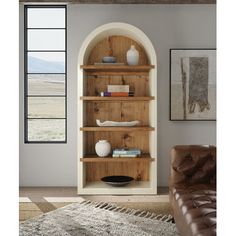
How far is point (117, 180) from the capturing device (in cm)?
448

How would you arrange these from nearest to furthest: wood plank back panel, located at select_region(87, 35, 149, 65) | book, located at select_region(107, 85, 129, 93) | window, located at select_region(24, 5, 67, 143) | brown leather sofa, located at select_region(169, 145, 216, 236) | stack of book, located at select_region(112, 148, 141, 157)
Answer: brown leather sofa, located at select_region(169, 145, 216, 236) < stack of book, located at select_region(112, 148, 141, 157) < book, located at select_region(107, 85, 129, 93) < wood plank back panel, located at select_region(87, 35, 149, 65) < window, located at select_region(24, 5, 67, 143)

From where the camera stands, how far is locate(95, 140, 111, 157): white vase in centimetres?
440

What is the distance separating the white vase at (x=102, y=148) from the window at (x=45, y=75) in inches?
24.6

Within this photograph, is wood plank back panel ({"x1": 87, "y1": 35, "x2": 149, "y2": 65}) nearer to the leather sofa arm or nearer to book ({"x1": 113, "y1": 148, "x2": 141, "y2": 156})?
book ({"x1": 113, "y1": 148, "x2": 141, "y2": 156})

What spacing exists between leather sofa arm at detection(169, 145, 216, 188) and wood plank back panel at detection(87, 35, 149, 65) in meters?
1.87

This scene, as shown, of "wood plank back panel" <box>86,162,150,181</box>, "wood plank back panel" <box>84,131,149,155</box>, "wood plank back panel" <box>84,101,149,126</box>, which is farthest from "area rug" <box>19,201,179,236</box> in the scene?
"wood plank back panel" <box>84,101,149,126</box>

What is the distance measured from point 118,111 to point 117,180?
903 millimetres

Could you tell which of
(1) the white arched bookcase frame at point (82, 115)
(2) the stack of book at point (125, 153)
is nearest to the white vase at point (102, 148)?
(2) the stack of book at point (125, 153)

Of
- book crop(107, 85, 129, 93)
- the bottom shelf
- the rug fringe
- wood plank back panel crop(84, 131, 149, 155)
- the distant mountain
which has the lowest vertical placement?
the rug fringe

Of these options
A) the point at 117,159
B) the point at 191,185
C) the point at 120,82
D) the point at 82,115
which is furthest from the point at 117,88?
the point at 191,185

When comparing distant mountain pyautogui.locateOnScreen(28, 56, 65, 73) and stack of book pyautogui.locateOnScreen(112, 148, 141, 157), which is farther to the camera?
distant mountain pyautogui.locateOnScreen(28, 56, 65, 73)

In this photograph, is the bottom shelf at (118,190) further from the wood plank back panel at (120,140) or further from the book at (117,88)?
the book at (117,88)
